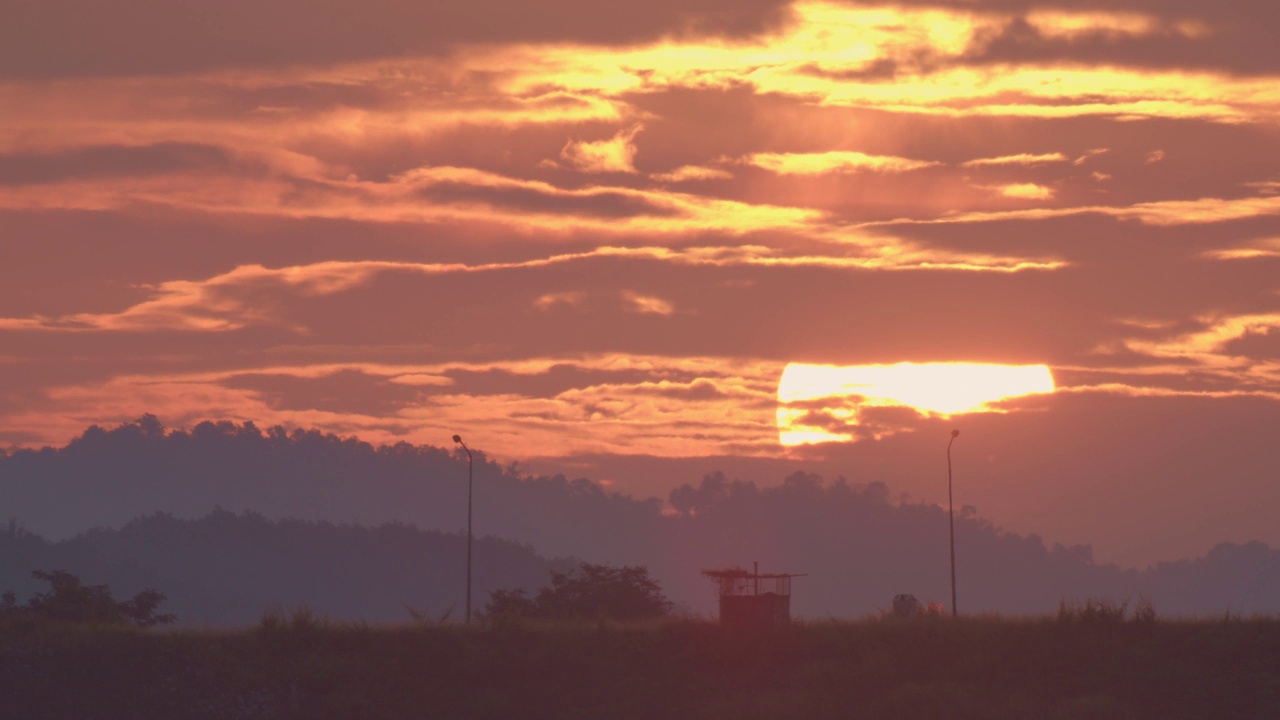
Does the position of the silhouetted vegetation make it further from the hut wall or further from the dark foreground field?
the dark foreground field

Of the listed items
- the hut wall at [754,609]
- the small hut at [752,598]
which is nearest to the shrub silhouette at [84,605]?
the small hut at [752,598]

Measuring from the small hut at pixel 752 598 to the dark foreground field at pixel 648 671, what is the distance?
1.86m

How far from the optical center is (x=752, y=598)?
2712 inches

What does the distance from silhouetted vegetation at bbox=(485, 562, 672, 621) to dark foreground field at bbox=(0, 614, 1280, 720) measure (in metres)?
44.1

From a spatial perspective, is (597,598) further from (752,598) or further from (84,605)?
(752,598)

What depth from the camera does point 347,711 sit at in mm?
58750

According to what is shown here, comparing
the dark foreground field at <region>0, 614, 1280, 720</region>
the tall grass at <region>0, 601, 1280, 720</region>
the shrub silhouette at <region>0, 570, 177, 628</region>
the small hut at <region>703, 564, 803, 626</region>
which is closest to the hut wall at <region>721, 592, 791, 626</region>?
the small hut at <region>703, 564, 803, 626</region>

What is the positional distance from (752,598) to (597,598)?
49289 millimetres

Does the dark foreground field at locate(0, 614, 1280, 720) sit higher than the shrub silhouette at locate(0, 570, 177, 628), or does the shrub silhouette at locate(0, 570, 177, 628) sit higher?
the shrub silhouette at locate(0, 570, 177, 628)

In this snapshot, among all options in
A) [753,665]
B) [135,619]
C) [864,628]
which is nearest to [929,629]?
[864,628]

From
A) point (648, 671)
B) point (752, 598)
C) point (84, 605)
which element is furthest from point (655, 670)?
point (84, 605)

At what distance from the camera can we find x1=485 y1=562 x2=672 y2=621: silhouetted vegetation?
366 feet

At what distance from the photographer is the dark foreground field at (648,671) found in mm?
59188

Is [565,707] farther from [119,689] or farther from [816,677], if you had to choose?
[119,689]
